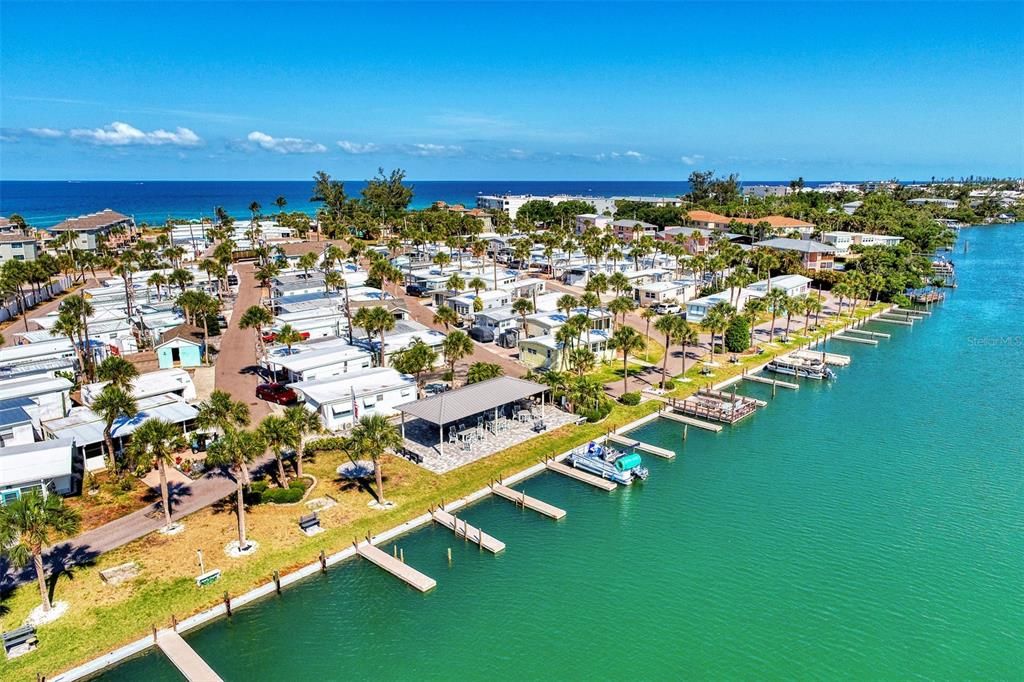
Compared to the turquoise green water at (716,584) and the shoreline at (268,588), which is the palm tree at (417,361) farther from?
the turquoise green water at (716,584)

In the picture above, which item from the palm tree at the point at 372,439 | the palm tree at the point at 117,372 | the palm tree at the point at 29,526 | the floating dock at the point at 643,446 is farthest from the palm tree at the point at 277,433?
the floating dock at the point at 643,446

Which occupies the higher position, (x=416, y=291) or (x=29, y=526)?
(x=416, y=291)

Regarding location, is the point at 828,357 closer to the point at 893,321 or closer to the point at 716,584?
the point at 893,321

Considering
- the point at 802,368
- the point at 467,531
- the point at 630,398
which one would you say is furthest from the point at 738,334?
the point at 467,531

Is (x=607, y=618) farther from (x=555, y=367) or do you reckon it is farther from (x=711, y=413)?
(x=555, y=367)

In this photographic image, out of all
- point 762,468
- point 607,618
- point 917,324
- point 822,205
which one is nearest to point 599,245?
point 917,324

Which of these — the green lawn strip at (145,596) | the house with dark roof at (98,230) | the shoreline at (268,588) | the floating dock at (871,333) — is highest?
the house with dark roof at (98,230)

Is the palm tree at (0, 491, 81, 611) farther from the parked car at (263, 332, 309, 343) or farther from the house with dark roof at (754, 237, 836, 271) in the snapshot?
the house with dark roof at (754, 237, 836, 271)
